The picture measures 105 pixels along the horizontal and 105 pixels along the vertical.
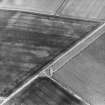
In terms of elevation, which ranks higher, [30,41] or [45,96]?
[45,96]

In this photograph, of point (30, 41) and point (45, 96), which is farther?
point (30, 41)

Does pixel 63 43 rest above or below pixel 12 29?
above

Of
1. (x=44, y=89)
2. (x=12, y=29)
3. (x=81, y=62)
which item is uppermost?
(x=81, y=62)

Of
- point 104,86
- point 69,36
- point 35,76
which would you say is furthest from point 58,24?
point 104,86

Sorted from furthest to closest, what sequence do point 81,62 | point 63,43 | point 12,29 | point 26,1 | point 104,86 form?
point 26,1 < point 12,29 < point 63,43 < point 81,62 < point 104,86

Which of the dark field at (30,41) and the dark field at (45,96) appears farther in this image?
the dark field at (30,41)

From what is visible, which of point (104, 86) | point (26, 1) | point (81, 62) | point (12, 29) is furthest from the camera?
point (26, 1)

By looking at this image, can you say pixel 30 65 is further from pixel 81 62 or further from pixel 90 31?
pixel 90 31

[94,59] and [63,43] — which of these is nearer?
[94,59]
